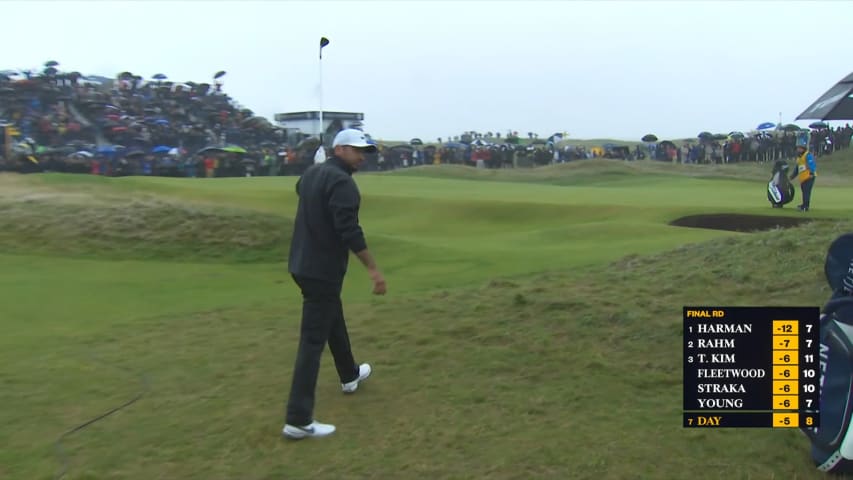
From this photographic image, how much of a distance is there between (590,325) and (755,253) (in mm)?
3226

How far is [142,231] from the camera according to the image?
16.0m

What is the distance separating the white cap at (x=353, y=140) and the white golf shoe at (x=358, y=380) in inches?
73.7

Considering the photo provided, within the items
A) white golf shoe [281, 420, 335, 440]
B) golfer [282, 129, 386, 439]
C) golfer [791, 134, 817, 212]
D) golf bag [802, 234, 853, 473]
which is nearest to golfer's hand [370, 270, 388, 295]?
golfer [282, 129, 386, 439]

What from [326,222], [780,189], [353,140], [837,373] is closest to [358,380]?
[326,222]

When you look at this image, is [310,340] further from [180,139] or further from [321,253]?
[180,139]

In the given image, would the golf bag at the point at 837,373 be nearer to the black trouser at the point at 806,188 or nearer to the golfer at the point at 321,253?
the golfer at the point at 321,253

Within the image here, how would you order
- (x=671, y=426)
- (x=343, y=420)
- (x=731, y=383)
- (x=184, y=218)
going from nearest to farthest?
(x=731, y=383), (x=671, y=426), (x=343, y=420), (x=184, y=218)

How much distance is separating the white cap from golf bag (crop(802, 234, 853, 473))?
3121mm

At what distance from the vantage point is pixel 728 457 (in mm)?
4844

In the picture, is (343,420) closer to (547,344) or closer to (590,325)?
(547,344)

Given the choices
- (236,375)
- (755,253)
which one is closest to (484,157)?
(755,253)

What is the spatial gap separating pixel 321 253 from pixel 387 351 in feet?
7.29

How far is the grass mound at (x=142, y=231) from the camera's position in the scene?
15.3m

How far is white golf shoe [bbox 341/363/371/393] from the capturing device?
6477 mm
